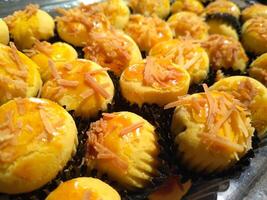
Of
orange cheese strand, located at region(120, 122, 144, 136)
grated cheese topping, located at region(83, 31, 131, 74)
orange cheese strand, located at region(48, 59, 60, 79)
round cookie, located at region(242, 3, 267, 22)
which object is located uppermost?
orange cheese strand, located at region(48, 59, 60, 79)

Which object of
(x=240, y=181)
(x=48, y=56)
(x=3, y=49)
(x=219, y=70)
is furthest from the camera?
(x=219, y=70)

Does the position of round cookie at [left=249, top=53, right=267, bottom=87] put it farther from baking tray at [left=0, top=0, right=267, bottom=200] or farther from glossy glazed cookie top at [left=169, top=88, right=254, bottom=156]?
glossy glazed cookie top at [left=169, top=88, right=254, bottom=156]

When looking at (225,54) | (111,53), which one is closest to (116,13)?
(111,53)

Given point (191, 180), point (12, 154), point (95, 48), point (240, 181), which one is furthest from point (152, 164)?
point (95, 48)

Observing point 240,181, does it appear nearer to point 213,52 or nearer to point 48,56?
point 213,52

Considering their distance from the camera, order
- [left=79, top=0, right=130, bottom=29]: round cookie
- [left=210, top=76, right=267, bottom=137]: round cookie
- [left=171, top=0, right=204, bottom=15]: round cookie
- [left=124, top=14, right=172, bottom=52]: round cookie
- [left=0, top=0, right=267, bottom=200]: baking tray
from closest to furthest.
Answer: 1. [left=0, top=0, right=267, bottom=200]: baking tray
2. [left=210, top=76, right=267, bottom=137]: round cookie
3. [left=124, top=14, right=172, bottom=52]: round cookie
4. [left=79, top=0, right=130, bottom=29]: round cookie
5. [left=171, top=0, right=204, bottom=15]: round cookie

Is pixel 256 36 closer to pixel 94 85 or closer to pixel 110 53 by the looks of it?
pixel 110 53

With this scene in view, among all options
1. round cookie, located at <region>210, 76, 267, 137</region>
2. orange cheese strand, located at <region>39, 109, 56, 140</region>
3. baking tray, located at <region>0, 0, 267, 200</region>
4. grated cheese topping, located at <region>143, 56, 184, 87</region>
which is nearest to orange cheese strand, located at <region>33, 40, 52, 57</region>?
grated cheese topping, located at <region>143, 56, 184, 87</region>
